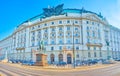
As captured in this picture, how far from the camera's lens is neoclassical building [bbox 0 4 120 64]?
5619 cm

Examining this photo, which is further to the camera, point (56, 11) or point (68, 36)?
point (56, 11)

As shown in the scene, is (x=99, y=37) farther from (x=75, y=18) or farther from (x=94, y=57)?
(x=75, y=18)

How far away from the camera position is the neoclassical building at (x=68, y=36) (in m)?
56.2

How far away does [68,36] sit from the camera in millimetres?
57375

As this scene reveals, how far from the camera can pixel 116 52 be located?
2899 inches

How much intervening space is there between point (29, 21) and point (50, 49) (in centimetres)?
2445

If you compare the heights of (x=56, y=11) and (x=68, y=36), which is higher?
(x=56, y=11)

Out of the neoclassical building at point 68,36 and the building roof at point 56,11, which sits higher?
the building roof at point 56,11

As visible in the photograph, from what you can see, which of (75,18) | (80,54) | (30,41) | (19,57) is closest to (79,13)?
(75,18)

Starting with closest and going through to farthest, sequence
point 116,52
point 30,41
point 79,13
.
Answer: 1. point 79,13
2. point 30,41
3. point 116,52

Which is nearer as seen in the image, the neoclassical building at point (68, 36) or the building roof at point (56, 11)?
the neoclassical building at point (68, 36)

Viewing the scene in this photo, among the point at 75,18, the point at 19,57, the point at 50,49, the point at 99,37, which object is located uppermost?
the point at 75,18

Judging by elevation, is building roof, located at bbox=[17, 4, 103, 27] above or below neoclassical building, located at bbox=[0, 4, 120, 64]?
above

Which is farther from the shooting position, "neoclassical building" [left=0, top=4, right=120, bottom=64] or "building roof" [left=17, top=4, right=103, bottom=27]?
"building roof" [left=17, top=4, right=103, bottom=27]
